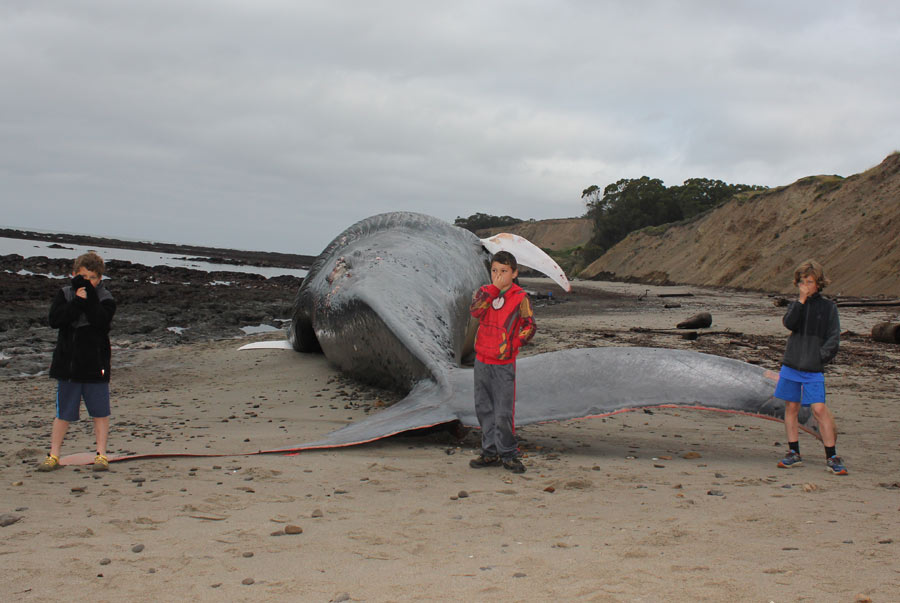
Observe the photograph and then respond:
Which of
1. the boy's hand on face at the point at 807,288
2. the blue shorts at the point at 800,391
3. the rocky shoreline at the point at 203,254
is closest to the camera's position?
the blue shorts at the point at 800,391

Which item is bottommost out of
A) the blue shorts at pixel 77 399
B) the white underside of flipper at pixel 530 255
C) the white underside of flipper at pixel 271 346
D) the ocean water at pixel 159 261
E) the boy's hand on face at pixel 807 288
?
the white underside of flipper at pixel 271 346

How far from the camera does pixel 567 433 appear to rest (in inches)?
207

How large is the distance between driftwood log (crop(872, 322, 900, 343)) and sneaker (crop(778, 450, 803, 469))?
25.1ft

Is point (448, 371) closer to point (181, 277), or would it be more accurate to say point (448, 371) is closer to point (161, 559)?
point (161, 559)

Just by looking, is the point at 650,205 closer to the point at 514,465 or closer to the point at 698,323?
the point at 698,323

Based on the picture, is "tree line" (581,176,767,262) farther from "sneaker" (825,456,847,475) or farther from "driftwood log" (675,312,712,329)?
"sneaker" (825,456,847,475)

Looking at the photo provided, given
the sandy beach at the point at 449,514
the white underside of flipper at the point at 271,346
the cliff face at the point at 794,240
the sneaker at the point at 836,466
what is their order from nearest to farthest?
the sandy beach at the point at 449,514, the sneaker at the point at 836,466, the white underside of flipper at the point at 271,346, the cliff face at the point at 794,240

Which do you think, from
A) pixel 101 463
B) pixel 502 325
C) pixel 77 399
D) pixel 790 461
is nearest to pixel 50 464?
pixel 101 463

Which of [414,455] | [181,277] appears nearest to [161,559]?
[414,455]

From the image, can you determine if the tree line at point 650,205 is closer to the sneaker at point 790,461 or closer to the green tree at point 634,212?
the green tree at point 634,212

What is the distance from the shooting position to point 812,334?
Answer: 462 centimetres

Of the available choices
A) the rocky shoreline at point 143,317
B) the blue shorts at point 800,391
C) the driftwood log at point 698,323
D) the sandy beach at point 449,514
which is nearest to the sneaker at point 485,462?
the sandy beach at point 449,514

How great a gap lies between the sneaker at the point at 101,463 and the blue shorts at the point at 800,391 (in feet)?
13.6

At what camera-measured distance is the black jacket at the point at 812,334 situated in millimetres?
4500
